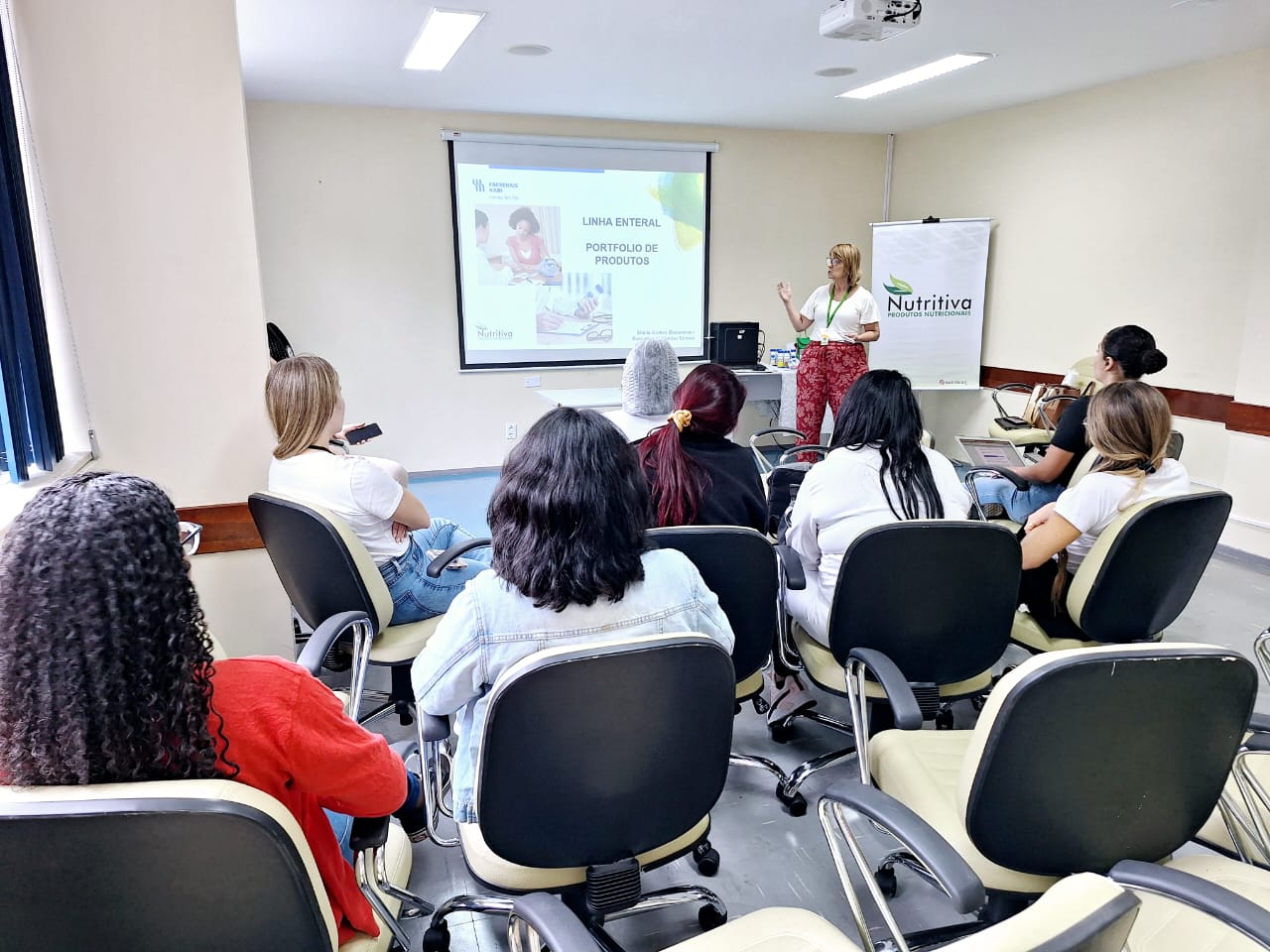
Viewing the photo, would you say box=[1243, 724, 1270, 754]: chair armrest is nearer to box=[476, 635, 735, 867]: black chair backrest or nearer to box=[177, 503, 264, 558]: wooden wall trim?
box=[476, 635, 735, 867]: black chair backrest

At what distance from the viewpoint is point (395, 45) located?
4125mm

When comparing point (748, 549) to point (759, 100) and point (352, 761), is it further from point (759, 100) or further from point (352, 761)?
point (759, 100)

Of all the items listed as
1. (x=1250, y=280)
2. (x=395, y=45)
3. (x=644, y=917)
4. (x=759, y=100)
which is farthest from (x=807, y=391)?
(x=644, y=917)

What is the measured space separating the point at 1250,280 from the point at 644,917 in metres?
4.77

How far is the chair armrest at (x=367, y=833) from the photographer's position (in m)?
1.16

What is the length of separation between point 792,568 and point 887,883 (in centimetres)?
79

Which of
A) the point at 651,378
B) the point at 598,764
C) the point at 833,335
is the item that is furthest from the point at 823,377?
the point at 598,764

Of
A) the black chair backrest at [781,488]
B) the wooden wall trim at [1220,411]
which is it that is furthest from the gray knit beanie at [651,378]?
the wooden wall trim at [1220,411]

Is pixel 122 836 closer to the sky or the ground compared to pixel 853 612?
closer to the sky

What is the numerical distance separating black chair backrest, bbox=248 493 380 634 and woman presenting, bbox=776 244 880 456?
3596 millimetres

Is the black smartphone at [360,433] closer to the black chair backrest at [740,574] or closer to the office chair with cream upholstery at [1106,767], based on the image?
the black chair backrest at [740,574]

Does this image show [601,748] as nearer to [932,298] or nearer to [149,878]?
[149,878]

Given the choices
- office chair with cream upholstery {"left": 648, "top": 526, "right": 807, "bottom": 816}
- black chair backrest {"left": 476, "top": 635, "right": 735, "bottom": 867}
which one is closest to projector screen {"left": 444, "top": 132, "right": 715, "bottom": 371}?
office chair with cream upholstery {"left": 648, "top": 526, "right": 807, "bottom": 816}

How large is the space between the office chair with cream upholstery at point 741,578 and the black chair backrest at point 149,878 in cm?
105
